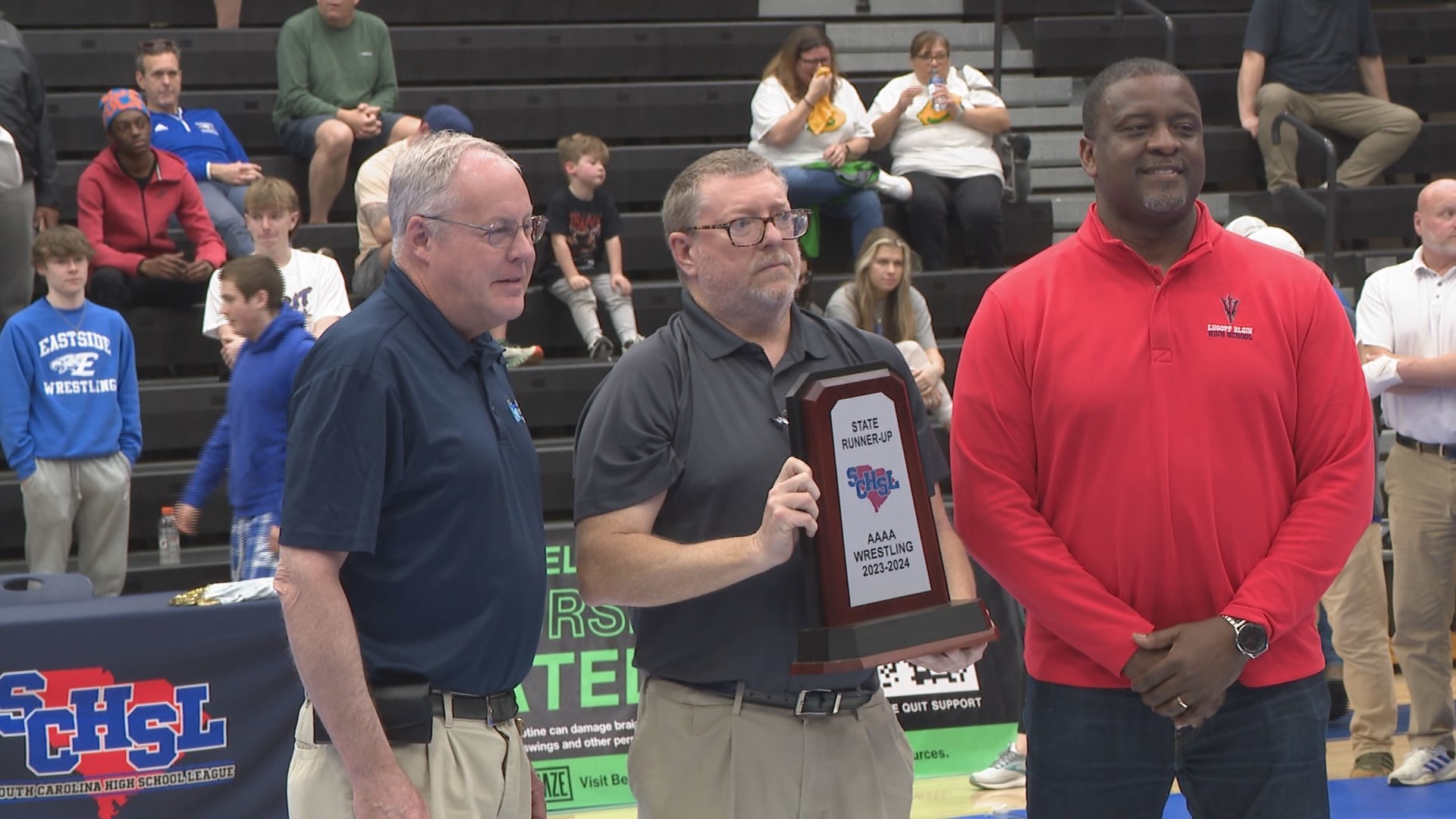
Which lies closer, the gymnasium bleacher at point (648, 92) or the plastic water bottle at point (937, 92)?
the gymnasium bleacher at point (648, 92)

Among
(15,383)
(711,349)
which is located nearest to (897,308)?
(15,383)

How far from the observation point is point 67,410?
6.21 m

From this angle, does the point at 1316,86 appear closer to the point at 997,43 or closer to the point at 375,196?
the point at 997,43

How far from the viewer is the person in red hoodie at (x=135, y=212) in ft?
23.9

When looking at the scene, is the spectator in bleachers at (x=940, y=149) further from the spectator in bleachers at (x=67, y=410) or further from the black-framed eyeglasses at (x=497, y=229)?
the black-framed eyeglasses at (x=497, y=229)

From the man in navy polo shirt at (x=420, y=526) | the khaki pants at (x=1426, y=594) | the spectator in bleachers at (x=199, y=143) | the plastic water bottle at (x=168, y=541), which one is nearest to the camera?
the man in navy polo shirt at (x=420, y=526)

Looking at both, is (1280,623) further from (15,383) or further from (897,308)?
(15,383)

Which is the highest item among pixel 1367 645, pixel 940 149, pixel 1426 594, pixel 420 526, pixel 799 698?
pixel 940 149

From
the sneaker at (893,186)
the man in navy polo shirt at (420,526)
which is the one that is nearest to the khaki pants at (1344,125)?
the sneaker at (893,186)

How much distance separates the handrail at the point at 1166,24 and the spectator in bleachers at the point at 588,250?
348 centimetres

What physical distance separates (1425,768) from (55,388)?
5205 millimetres

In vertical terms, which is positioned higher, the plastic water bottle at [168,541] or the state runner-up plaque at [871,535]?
the state runner-up plaque at [871,535]

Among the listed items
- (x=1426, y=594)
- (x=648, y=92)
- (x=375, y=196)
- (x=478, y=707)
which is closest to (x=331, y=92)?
(x=375, y=196)

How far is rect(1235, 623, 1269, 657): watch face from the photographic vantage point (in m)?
2.43
